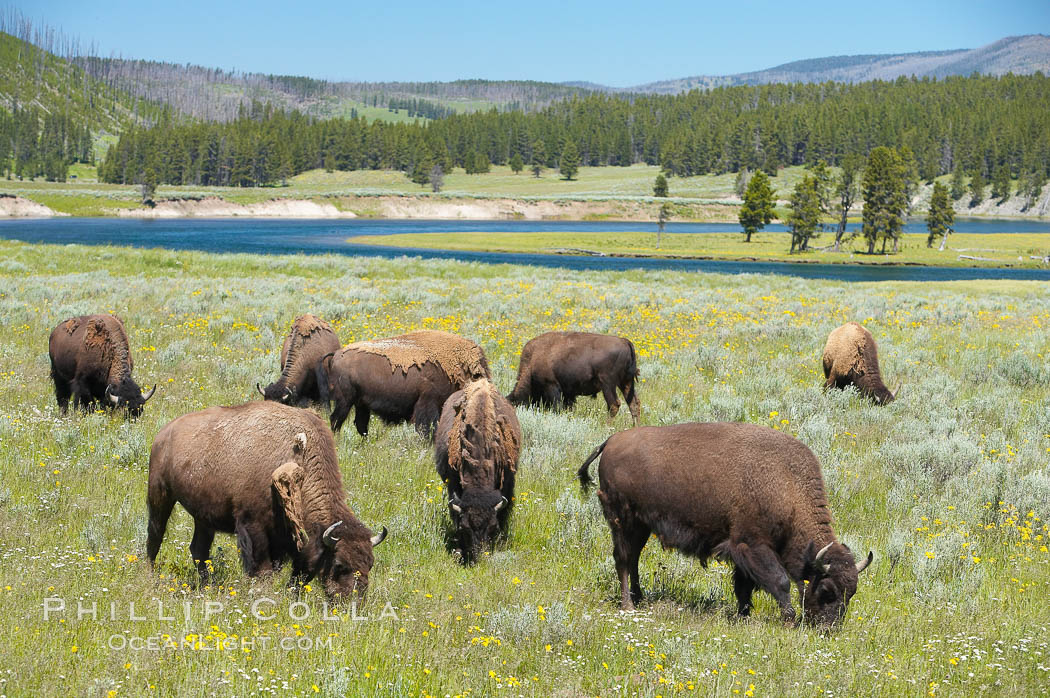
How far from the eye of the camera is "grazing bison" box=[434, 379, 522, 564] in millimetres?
6418

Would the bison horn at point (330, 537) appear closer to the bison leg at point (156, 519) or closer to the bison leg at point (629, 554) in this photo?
the bison leg at point (156, 519)

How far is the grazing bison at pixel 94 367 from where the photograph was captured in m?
10.1

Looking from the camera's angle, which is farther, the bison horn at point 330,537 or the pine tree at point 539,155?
the pine tree at point 539,155

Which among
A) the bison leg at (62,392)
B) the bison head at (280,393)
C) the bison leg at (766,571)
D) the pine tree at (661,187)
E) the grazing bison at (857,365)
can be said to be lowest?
the bison leg at (62,392)

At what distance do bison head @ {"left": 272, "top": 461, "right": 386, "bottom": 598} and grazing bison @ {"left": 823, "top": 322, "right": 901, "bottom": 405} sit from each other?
9533 millimetres

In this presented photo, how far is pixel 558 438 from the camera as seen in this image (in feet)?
31.1

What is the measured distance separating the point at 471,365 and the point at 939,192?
2940 inches

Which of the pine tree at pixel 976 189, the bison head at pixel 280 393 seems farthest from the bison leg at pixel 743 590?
the pine tree at pixel 976 189

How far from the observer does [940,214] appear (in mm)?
72875

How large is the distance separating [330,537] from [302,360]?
610 centimetres

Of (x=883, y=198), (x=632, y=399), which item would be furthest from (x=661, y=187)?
(x=632, y=399)

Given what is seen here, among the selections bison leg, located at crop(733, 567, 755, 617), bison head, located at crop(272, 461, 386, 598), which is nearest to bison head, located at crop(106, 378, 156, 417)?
bison head, located at crop(272, 461, 386, 598)

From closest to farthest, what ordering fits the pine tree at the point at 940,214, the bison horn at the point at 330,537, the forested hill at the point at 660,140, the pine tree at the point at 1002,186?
the bison horn at the point at 330,537 < the pine tree at the point at 940,214 < the pine tree at the point at 1002,186 < the forested hill at the point at 660,140

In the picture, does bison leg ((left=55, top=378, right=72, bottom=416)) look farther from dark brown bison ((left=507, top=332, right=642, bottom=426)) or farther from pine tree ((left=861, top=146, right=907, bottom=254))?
pine tree ((left=861, top=146, right=907, bottom=254))
